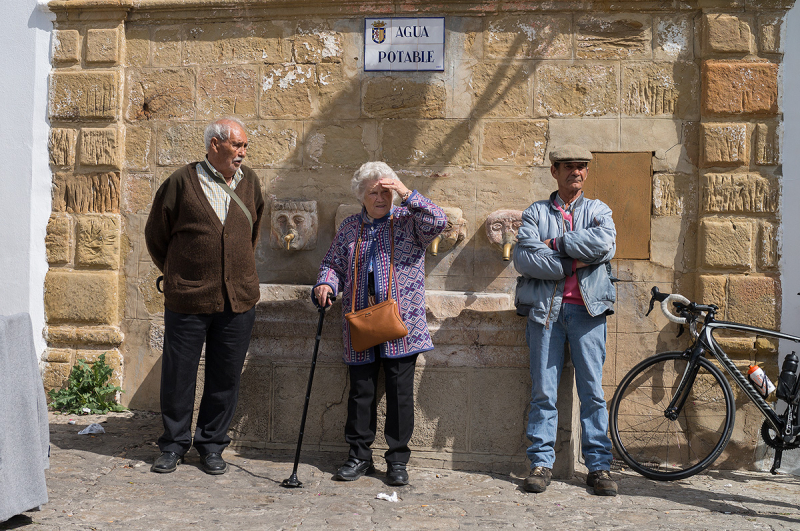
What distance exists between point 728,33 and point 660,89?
0.54 m

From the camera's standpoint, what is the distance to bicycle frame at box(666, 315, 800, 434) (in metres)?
4.32

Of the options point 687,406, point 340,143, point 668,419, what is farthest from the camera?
point 340,143

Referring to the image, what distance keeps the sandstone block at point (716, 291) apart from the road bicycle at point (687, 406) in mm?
147

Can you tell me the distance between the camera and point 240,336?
4.27 meters

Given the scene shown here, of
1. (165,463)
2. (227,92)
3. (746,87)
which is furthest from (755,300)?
(227,92)

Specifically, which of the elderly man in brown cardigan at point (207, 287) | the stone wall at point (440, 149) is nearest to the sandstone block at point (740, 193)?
the stone wall at point (440, 149)

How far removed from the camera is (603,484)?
397cm

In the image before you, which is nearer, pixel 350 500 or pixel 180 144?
pixel 350 500

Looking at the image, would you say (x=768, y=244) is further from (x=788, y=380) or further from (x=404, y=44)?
(x=404, y=44)

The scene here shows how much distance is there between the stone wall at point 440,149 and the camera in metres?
4.55

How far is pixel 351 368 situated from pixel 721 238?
8.45 ft

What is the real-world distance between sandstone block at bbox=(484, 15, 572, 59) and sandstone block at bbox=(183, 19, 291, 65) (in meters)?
1.48

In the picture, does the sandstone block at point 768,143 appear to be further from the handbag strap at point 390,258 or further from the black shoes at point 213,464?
the black shoes at point 213,464

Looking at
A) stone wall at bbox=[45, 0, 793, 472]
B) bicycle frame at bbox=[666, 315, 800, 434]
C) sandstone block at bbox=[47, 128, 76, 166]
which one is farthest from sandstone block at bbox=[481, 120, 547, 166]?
sandstone block at bbox=[47, 128, 76, 166]
